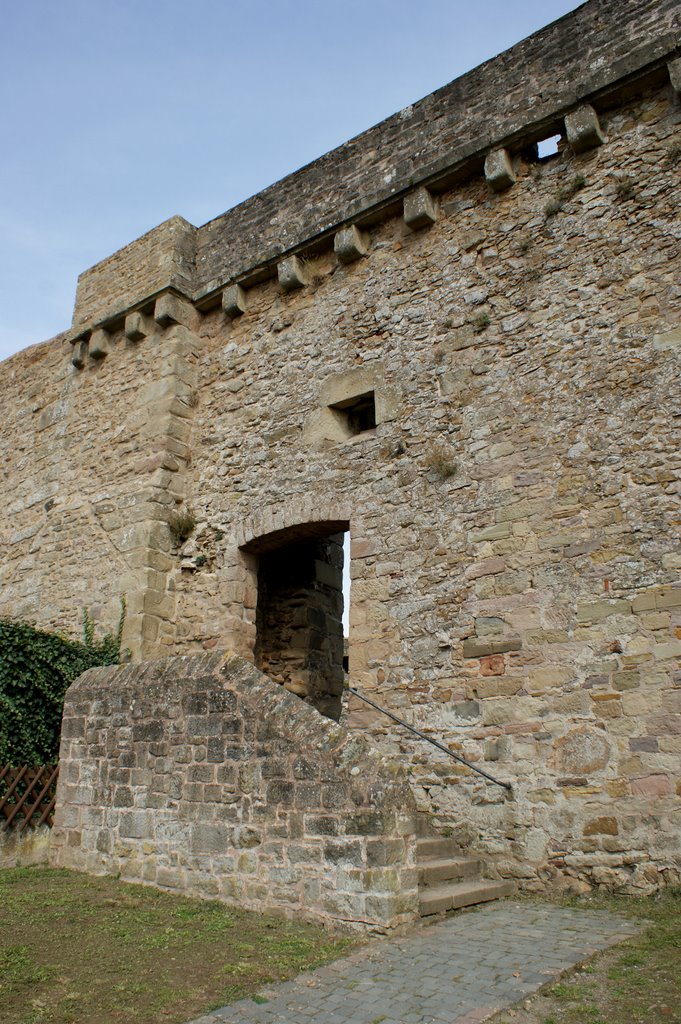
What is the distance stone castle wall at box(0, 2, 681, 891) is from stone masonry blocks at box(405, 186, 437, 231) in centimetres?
2

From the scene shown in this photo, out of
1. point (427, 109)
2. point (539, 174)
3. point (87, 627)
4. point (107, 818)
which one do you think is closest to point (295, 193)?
point (427, 109)

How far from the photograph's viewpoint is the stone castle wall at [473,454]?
5180 millimetres

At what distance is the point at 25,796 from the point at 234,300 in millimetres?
5098

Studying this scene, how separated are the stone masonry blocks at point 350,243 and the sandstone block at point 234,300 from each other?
132 centimetres

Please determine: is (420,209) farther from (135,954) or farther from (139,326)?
(135,954)

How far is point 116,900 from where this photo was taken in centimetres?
485

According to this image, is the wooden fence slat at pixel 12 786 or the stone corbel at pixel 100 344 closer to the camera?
the wooden fence slat at pixel 12 786

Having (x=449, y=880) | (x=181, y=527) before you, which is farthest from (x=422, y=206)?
(x=449, y=880)

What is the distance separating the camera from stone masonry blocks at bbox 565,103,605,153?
20.4 feet

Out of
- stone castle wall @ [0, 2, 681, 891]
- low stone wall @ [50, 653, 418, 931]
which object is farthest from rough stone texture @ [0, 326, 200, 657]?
low stone wall @ [50, 653, 418, 931]

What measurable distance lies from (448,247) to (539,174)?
0.92m

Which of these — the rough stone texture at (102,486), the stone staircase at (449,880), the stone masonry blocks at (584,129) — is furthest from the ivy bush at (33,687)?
the stone masonry blocks at (584,129)

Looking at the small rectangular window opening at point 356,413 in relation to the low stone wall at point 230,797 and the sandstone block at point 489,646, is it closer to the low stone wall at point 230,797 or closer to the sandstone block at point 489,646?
the sandstone block at point 489,646

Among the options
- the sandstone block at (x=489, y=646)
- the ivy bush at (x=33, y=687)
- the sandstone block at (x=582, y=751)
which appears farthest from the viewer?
the ivy bush at (x=33, y=687)
